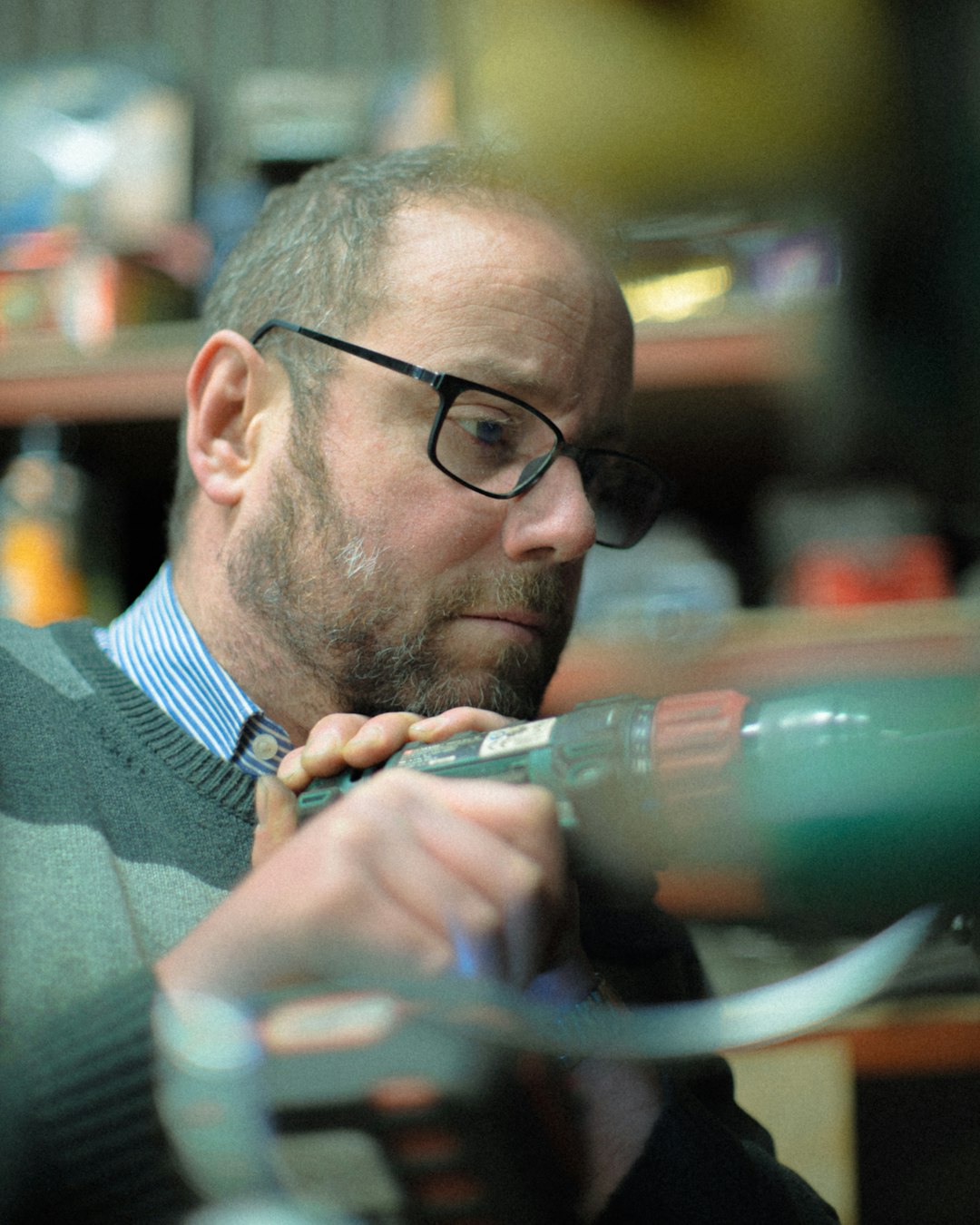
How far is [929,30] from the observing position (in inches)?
8.8

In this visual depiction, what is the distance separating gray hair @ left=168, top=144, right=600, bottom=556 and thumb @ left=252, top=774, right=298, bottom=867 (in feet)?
0.82

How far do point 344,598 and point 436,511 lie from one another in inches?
2.7

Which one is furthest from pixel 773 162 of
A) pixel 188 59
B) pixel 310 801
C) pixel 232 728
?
pixel 188 59

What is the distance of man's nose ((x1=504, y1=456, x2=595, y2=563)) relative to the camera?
22.8 inches

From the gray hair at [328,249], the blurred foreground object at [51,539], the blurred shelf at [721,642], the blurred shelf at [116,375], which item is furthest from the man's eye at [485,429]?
the blurred foreground object at [51,539]

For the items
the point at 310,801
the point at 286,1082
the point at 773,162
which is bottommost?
the point at 310,801

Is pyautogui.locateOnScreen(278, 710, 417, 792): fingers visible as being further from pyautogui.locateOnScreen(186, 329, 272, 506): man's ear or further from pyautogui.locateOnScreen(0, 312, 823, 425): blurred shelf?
pyautogui.locateOnScreen(0, 312, 823, 425): blurred shelf

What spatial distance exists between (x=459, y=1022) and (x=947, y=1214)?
25cm

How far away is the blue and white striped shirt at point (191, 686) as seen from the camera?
23.4 inches

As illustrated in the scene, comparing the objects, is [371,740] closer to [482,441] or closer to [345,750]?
[345,750]

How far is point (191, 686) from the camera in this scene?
62 cm

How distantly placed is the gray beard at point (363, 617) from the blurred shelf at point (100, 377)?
49 cm

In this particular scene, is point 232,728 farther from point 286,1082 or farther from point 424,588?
point 286,1082

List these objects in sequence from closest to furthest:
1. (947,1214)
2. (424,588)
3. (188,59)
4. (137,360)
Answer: (947,1214)
(424,588)
(137,360)
(188,59)
